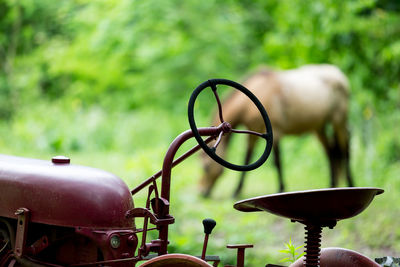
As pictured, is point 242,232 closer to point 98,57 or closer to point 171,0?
point 171,0

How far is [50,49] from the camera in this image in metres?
16.8

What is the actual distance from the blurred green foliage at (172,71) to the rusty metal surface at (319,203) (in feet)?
13.0

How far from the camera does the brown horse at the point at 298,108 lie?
9992 mm

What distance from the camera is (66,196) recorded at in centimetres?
285

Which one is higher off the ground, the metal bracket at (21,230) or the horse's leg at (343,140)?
the horse's leg at (343,140)

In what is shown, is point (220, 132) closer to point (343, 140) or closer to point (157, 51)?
point (343, 140)

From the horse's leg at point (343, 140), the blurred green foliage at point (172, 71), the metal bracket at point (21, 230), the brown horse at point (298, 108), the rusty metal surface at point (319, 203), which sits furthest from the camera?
the horse's leg at point (343, 140)

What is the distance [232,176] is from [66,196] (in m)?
10.1

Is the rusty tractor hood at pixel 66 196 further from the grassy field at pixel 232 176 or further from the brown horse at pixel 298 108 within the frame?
the brown horse at pixel 298 108

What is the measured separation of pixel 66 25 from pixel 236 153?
6.05m

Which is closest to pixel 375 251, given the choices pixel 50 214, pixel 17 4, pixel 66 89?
pixel 50 214

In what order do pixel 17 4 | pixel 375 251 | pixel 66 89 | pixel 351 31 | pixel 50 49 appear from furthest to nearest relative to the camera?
pixel 66 89, pixel 50 49, pixel 17 4, pixel 351 31, pixel 375 251

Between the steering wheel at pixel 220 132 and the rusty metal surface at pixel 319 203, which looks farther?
the steering wheel at pixel 220 132

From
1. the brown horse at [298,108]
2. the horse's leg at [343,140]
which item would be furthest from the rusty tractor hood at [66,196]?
the horse's leg at [343,140]
